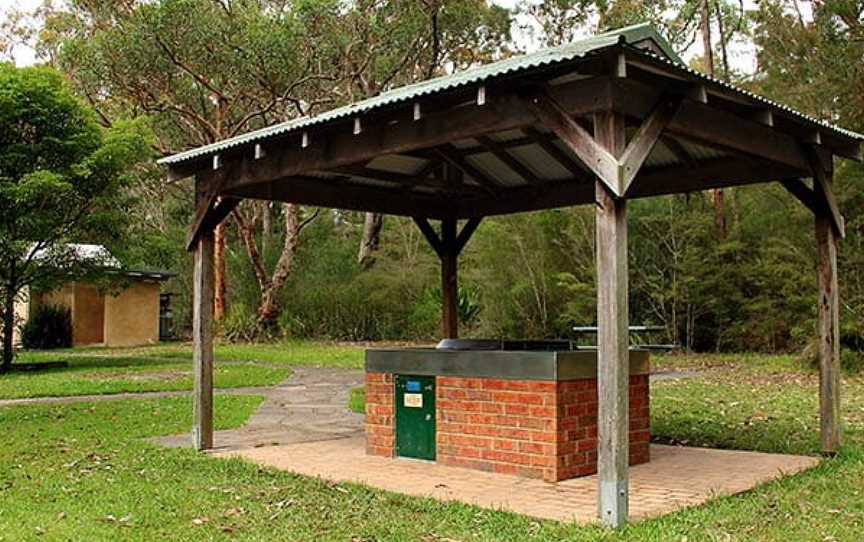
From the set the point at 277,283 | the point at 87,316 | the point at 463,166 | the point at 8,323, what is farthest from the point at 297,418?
the point at 87,316

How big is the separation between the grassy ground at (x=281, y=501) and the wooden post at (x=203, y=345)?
29 cm

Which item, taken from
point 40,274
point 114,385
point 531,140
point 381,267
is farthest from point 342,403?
point 381,267

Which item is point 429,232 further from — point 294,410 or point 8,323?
point 8,323

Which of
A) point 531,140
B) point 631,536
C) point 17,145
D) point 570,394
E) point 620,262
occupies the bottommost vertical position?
point 631,536

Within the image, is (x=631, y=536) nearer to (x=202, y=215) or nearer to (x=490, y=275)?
(x=202, y=215)

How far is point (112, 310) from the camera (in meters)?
24.2

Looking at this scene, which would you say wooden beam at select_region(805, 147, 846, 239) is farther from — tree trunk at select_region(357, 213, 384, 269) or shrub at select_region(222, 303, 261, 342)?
tree trunk at select_region(357, 213, 384, 269)

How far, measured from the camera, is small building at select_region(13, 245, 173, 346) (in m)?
23.9

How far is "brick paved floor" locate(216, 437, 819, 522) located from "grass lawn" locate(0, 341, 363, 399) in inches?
232

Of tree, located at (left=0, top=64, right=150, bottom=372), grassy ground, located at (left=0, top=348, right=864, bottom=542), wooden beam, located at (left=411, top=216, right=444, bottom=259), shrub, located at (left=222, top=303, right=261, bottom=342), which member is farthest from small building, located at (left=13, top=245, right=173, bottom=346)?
grassy ground, located at (left=0, top=348, right=864, bottom=542)

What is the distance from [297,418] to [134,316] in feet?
54.6

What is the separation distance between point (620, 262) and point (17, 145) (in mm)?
13064

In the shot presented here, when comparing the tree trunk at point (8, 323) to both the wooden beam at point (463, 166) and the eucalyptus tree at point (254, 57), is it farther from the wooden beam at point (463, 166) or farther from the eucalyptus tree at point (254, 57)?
the wooden beam at point (463, 166)

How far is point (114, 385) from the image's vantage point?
12734mm
